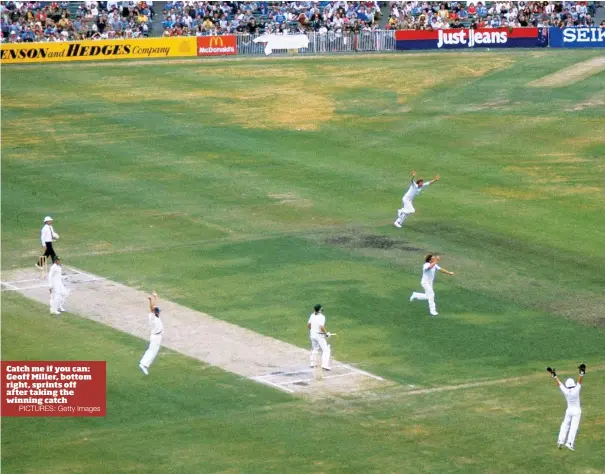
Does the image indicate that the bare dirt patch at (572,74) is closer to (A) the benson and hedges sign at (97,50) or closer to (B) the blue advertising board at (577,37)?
(B) the blue advertising board at (577,37)

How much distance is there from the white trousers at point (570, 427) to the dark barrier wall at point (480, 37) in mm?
59647

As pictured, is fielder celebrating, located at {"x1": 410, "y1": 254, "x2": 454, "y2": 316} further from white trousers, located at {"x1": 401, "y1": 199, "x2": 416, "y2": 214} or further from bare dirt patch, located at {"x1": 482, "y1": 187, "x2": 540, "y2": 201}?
bare dirt patch, located at {"x1": 482, "y1": 187, "x2": 540, "y2": 201}

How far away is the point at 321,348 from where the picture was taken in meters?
34.3

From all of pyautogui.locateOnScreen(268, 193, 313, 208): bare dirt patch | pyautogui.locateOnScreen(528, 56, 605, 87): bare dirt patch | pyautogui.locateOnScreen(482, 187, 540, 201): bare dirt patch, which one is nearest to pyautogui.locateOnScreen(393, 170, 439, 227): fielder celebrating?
pyautogui.locateOnScreen(268, 193, 313, 208): bare dirt patch

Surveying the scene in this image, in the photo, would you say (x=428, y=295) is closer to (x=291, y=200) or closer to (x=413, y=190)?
(x=413, y=190)

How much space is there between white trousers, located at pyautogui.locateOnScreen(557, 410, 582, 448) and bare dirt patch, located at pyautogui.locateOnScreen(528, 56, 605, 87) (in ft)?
163

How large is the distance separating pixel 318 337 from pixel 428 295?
6458 millimetres

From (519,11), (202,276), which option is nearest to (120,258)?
(202,276)

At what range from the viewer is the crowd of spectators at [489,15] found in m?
86.1

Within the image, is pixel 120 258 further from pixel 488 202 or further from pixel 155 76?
pixel 155 76

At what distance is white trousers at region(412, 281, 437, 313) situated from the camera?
38875 millimetres

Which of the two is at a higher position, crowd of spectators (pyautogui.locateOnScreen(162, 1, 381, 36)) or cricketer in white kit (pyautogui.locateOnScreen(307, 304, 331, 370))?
crowd of spectators (pyautogui.locateOnScreen(162, 1, 381, 36))
